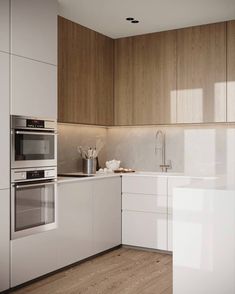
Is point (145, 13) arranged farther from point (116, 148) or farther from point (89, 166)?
point (116, 148)

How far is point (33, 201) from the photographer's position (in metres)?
3.73

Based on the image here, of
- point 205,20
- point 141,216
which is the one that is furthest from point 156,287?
point 205,20

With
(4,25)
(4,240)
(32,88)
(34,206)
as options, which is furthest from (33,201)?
(4,25)

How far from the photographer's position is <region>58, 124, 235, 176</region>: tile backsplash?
16.5 ft

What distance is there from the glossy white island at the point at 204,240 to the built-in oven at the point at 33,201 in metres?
1.32

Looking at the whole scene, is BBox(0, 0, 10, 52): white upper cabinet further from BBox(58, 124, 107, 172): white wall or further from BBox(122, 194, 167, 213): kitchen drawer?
BBox(122, 194, 167, 213): kitchen drawer

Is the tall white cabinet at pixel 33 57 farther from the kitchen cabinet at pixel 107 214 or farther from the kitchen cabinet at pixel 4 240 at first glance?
the kitchen cabinet at pixel 107 214

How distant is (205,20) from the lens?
4.72 meters

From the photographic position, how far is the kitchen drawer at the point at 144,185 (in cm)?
480

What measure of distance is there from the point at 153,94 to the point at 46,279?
8.24 ft

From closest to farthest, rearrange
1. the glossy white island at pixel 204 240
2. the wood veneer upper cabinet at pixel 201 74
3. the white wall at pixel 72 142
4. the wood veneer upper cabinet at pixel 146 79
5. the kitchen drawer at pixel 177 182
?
the glossy white island at pixel 204 240 → the kitchen drawer at pixel 177 182 → the wood veneer upper cabinet at pixel 201 74 → the white wall at pixel 72 142 → the wood veneer upper cabinet at pixel 146 79

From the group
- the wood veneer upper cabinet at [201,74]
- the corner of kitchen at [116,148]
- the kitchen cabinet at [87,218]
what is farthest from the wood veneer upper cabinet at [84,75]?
→ the wood veneer upper cabinet at [201,74]

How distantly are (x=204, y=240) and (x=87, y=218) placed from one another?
176 cm

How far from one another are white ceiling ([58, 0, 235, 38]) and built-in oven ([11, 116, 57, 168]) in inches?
48.3
